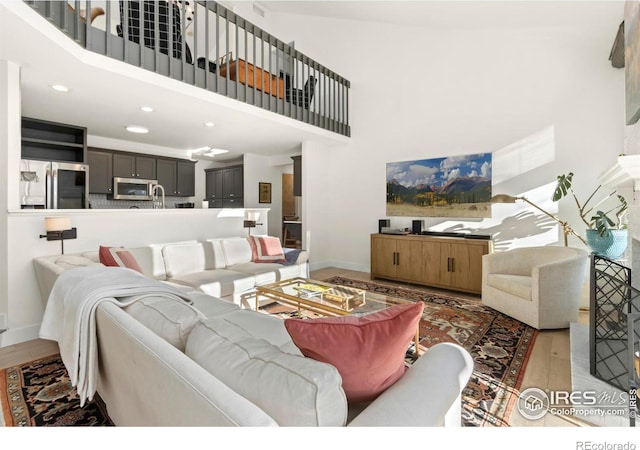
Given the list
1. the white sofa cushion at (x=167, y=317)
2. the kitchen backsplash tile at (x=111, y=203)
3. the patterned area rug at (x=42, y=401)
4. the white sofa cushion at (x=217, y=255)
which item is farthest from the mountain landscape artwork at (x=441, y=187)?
the kitchen backsplash tile at (x=111, y=203)

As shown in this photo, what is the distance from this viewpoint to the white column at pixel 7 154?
8.36 ft

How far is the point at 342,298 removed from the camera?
265 cm

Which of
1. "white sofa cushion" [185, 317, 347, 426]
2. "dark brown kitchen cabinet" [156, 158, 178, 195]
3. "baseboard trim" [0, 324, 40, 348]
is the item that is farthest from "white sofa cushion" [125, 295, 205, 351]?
"dark brown kitchen cabinet" [156, 158, 178, 195]

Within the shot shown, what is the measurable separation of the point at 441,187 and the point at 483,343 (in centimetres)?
264

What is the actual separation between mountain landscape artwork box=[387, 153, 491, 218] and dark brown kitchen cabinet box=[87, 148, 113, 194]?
478 centimetres

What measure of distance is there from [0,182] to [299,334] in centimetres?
310

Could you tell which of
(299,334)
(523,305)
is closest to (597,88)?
(523,305)

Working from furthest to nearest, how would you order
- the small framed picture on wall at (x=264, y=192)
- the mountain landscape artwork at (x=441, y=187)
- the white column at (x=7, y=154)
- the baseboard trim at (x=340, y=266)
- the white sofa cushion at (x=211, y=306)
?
the small framed picture on wall at (x=264, y=192) → the baseboard trim at (x=340, y=266) → the mountain landscape artwork at (x=441, y=187) → the white column at (x=7, y=154) → the white sofa cushion at (x=211, y=306)

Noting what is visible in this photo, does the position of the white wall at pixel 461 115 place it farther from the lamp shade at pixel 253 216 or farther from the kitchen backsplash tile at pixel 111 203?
the kitchen backsplash tile at pixel 111 203

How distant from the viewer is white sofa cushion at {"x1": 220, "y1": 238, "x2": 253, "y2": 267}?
3965 mm

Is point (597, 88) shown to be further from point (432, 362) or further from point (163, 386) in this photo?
point (163, 386)

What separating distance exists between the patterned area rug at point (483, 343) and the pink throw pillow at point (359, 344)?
103 centimetres

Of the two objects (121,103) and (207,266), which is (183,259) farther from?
(121,103)

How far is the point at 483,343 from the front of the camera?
8.36 ft
